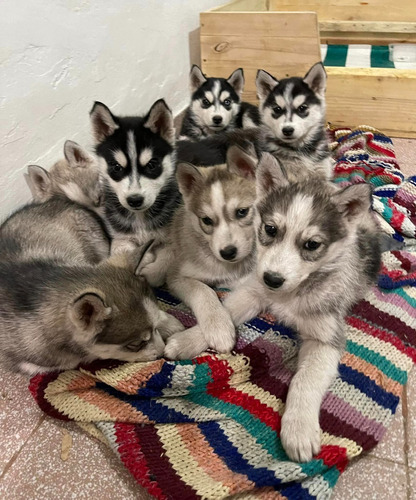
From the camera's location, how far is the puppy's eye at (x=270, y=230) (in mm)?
1980

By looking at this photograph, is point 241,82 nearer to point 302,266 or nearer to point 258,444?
point 302,266

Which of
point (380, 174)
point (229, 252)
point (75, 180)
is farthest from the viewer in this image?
point (380, 174)

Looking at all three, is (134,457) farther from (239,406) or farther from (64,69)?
(64,69)

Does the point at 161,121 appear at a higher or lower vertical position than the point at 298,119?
higher

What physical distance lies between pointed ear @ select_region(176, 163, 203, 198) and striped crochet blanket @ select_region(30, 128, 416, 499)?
0.80 metres

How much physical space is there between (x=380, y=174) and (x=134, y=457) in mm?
2987

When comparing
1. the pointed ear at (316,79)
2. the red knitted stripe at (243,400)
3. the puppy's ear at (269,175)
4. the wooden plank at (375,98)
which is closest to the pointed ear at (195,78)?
the pointed ear at (316,79)

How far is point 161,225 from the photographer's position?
9.69 ft

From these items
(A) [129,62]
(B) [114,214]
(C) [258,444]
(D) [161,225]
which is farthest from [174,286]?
(A) [129,62]

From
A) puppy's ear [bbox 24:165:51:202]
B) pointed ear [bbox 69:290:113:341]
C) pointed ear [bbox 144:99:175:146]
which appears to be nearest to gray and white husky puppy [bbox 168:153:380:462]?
pointed ear [bbox 69:290:113:341]

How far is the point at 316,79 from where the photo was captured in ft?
12.8

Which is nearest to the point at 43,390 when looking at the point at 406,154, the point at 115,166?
the point at 115,166

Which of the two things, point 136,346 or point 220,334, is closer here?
point 136,346

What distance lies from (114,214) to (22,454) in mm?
1577
